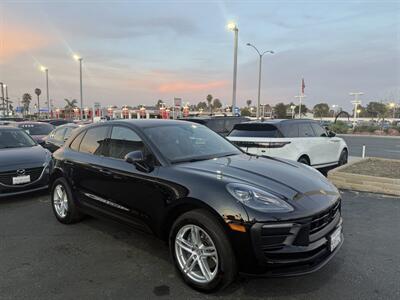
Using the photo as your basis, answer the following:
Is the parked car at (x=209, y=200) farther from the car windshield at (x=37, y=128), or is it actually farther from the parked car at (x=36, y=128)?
the car windshield at (x=37, y=128)

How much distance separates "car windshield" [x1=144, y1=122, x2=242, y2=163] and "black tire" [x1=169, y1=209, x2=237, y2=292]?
2.61 feet

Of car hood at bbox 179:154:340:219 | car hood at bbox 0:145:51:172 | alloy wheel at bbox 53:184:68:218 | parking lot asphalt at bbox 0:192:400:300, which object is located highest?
car hood at bbox 179:154:340:219

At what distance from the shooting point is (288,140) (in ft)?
25.8

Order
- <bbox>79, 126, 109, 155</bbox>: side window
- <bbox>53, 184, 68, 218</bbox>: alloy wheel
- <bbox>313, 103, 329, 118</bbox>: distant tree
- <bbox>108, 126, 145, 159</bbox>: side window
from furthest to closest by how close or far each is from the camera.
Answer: <bbox>313, 103, 329, 118</bbox>: distant tree, <bbox>53, 184, 68, 218</bbox>: alloy wheel, <bbox>79, 126, 109, 155</bbox>: side window, <bbox>108, 126, 145, 159</bbox>: side window

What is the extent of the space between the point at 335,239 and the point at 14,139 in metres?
7.38

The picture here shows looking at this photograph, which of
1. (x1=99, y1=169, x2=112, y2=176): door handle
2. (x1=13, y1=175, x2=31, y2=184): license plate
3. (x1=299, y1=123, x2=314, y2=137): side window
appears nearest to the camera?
(x1=99, y1=169, x2=112, y2=176): door handle

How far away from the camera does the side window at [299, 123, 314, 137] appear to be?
8522 millimetres

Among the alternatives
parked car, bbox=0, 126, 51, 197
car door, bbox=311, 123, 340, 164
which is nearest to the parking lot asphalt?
parked car, bbox=0, 126, 51, 197

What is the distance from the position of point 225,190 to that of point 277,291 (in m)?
1.12

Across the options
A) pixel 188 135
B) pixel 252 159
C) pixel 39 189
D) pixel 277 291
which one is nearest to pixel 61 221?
pixel 39 189

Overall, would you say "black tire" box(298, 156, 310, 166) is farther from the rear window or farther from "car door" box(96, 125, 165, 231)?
"car door" box(96, 125, 165, 231)

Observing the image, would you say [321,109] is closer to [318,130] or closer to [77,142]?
[318,130]

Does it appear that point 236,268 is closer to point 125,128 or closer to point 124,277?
point 124,277

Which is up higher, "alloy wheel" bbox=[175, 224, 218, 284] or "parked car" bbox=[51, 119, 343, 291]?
"parked car" bbox=[51, 119, 343, 291]
